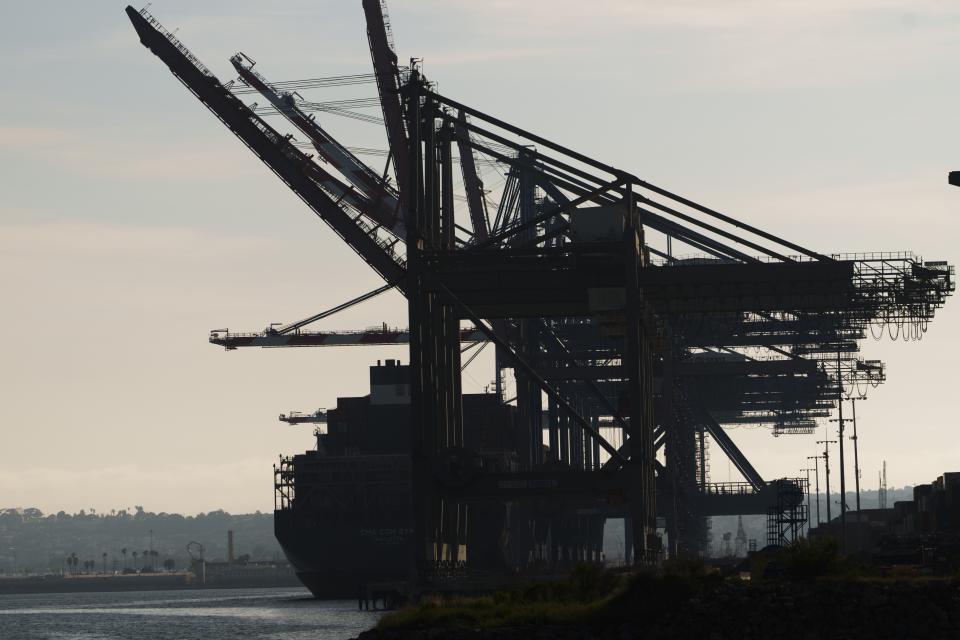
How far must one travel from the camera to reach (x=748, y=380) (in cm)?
11875

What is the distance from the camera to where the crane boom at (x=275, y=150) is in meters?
79.2

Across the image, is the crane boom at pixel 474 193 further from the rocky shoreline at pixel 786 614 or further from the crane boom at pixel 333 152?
the rocky shoreline at pixel 786 614

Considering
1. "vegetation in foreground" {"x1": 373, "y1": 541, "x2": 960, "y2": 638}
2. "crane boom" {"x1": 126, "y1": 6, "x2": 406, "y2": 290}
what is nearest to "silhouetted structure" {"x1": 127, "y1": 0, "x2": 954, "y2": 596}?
"crane boom" {"x1": 126, "y1": 6, "x2": 406, "y2": 290}

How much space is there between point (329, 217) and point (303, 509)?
1408 inches

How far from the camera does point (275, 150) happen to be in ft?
263

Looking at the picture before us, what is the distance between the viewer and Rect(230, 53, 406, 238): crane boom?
8444cm

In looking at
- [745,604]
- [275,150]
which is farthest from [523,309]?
[745,604]

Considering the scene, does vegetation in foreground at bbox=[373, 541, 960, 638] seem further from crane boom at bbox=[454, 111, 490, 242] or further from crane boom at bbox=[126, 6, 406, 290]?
Answer: crane boom at bbox=[454, 111, 490, 242]

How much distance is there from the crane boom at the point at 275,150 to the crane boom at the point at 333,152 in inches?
118

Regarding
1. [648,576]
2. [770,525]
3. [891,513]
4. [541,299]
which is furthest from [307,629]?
[891,513]

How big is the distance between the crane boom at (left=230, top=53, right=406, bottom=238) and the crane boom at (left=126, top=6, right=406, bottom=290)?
2985 millimetres

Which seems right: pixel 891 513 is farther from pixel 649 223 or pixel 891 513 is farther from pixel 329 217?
pixel 329 217

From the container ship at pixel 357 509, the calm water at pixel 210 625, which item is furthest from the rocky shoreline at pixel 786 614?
the container ship at pixel 357 509

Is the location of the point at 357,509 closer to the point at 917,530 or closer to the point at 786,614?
the point at 917,530
